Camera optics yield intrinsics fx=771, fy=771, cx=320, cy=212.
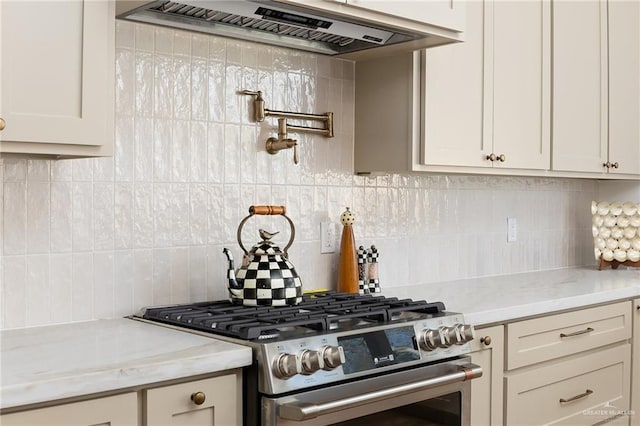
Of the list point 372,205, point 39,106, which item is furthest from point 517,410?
point 39,106

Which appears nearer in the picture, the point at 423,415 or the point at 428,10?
the point at 423,415

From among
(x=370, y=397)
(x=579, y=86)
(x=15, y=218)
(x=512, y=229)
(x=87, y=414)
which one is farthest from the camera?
(x=512, y=229)

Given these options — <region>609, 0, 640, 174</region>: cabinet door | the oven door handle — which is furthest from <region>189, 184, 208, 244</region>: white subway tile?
<region>609, 0, 640, 174</region>: cabinet door

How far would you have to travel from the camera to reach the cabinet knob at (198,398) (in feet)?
5.64

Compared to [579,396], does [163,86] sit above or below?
above

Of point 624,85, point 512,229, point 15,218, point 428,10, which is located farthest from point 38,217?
point 624,85

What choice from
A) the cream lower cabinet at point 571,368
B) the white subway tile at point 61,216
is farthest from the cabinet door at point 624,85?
the white subway tile at point 61,216

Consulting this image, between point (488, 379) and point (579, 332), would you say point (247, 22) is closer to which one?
point (488, 379)

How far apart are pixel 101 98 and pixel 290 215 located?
99 cm

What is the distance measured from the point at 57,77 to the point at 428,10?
1211mm

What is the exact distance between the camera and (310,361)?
1.84 metres

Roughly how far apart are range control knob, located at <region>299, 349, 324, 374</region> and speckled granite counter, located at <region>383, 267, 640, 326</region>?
0.68 m

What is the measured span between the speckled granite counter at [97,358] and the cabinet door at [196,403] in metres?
0.04

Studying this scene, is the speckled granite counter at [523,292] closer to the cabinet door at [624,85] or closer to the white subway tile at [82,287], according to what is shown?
the cabinet door at [624,85]
